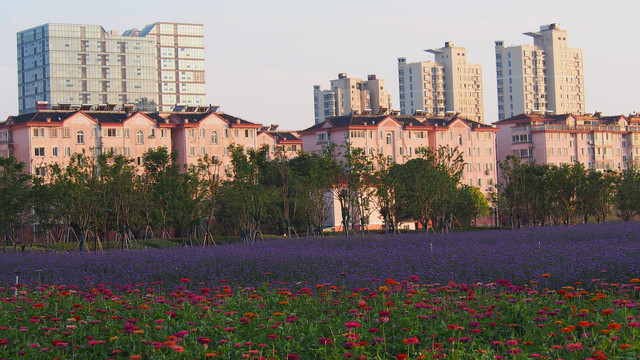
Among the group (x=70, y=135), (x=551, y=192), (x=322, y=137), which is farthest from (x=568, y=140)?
(x=70, y=135)

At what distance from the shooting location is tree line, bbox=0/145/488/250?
45.0m

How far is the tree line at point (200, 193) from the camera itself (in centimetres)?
4497

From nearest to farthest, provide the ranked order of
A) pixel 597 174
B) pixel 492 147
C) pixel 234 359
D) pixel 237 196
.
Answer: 1. pixel 234 359
2. pixel 237 196
3. pixel 597 174
4. pixel 492 147

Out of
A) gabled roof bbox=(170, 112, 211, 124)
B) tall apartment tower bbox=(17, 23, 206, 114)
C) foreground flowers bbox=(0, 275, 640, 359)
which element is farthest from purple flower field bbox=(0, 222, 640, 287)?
tall apartment tower bbox=(17, 23, 206, 114)

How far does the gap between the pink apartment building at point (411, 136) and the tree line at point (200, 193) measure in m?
38.4

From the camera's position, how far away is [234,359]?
11133 mm

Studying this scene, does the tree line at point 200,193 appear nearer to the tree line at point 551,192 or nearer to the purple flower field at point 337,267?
the tree line at point 551,192

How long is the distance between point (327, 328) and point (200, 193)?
33.4 metres

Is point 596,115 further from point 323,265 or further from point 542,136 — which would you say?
point 323,265

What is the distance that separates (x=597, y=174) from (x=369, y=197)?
21278 millimetres

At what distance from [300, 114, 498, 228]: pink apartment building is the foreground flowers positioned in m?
78.1

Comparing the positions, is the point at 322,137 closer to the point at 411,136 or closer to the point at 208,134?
the point at 411,136

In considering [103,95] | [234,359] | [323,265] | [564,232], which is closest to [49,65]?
[103,95]

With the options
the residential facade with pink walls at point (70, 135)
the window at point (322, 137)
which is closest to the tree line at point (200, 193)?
the residential facade with pink walls at point (70, 135)
